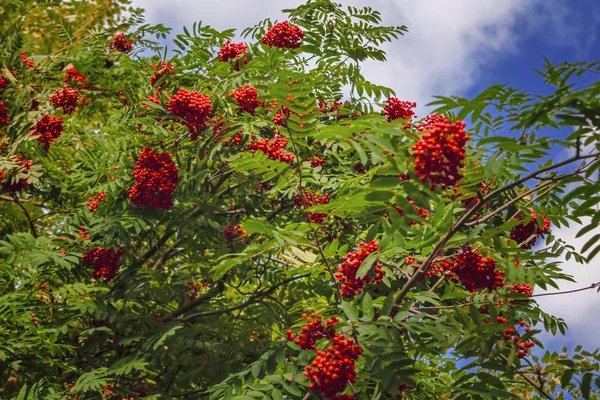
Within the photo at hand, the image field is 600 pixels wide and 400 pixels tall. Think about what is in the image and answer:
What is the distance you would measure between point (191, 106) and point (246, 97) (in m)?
0.56

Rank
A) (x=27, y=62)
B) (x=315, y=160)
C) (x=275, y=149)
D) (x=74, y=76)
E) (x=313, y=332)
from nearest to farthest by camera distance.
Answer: (x=313, y=332) → (x=275, y=149) → (x=315, y=160) → (x=74, y=76) → (x=27, y=62)

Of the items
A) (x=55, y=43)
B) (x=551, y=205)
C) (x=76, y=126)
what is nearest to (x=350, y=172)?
(x=551, y=205)

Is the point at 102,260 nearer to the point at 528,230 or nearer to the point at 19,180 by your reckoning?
the point at 19,180

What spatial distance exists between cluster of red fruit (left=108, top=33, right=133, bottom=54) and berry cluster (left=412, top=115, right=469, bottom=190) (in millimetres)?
6772

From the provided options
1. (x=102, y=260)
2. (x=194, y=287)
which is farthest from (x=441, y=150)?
(x=194, y=287)

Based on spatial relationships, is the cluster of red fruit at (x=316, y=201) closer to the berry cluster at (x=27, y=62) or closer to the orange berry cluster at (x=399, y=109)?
the orange berry cluster at (x=399, y=109)

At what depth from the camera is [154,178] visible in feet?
18.8

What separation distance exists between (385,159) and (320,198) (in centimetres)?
239

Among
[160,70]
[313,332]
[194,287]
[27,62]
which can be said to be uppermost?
[27,62]

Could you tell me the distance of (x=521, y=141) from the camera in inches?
142

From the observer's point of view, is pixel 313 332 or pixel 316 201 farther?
pixel 316 201

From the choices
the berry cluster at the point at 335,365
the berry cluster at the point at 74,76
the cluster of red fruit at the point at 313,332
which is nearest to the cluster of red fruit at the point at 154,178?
the cluster of red fruit at the point at 313,332

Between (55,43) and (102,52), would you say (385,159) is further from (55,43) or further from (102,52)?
(55,43)

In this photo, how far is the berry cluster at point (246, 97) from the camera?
568cm
